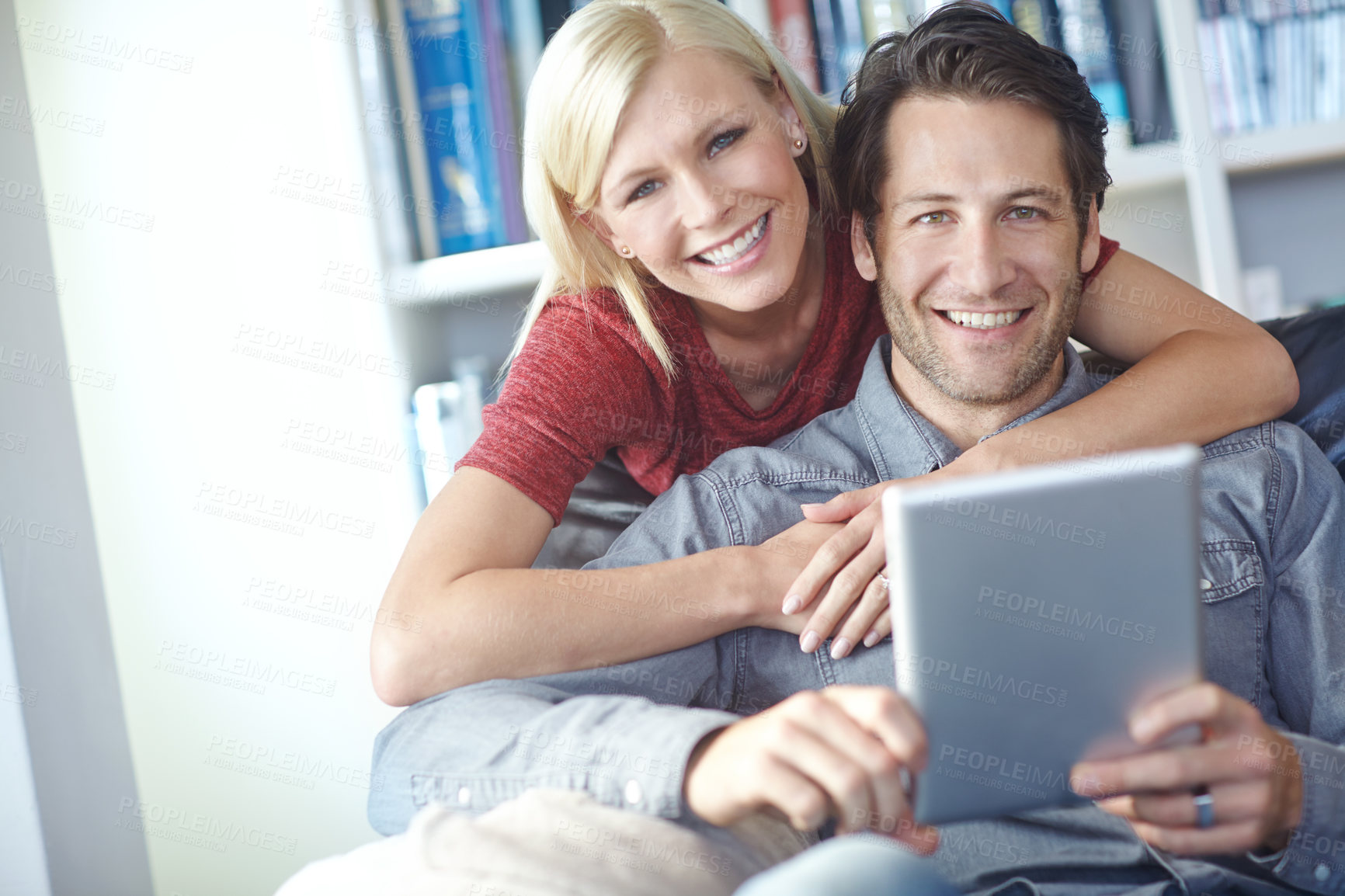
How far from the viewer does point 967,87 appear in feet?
3.70

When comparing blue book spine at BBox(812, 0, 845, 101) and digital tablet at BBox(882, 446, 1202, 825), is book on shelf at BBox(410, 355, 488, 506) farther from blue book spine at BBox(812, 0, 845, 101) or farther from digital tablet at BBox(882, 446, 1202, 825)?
digital tablet at BBox(882, 446, 1202, 825)

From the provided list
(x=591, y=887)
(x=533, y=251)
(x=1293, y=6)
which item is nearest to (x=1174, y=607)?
(x=591, y=887)

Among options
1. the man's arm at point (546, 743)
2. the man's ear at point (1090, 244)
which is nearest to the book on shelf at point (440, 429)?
the man's arm at point (546, 743)

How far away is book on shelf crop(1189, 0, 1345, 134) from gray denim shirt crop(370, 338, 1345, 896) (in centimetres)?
85

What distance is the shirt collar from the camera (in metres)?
1.14

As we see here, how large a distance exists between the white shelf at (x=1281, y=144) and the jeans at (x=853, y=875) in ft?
5.17

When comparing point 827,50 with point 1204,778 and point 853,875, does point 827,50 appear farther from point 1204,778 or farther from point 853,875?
point 853,875

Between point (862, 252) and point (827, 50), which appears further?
point (827, 50)

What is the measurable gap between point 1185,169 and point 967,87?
790mm

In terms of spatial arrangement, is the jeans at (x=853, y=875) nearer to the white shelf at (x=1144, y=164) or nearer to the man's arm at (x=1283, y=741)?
the man's arm at (x=1283, y=741)

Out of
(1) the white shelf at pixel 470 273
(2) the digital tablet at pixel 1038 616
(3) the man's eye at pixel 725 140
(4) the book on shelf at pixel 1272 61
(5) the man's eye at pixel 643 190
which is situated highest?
(4) the book on shelf at pixel 1272 61

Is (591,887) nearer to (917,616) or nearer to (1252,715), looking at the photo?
(917,616)

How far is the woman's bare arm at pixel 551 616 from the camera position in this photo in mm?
966

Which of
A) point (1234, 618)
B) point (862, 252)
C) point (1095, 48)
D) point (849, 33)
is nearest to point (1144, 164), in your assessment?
point (1095, 48)
